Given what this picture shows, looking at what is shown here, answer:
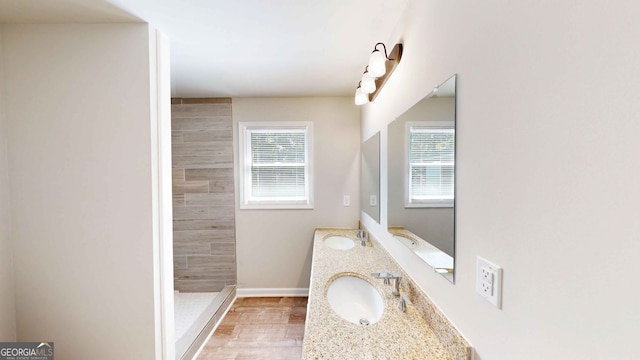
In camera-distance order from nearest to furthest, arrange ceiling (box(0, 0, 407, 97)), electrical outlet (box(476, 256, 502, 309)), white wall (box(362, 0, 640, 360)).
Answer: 1. white wall (box(362, 0, 640, 360))
2. electrical outlet (box(476, 256, 502, 309))
3. ceiling (box(0, 0, 407, 97))

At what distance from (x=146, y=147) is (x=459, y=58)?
158cm

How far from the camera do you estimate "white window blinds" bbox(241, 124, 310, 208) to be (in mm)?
2875

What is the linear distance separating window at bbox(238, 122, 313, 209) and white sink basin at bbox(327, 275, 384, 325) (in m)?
1.39

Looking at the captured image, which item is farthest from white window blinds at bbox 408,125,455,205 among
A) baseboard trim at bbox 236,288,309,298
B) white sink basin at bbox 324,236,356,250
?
baseboard trim at bbox 236,288,309,298

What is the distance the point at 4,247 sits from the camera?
1356mm

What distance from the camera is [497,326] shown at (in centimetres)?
65

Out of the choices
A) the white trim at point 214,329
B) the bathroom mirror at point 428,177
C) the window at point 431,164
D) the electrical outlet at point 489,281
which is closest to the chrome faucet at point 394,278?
the bathroom mirror at point 428,177

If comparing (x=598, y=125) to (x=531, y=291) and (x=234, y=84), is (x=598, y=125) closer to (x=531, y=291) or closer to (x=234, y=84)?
(x=531, y=291)

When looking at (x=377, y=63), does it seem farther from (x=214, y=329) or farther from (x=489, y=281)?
(x=214, y=329)

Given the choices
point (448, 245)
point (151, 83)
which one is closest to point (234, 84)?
point (151, 83)

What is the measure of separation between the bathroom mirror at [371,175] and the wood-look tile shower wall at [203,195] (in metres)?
1.52

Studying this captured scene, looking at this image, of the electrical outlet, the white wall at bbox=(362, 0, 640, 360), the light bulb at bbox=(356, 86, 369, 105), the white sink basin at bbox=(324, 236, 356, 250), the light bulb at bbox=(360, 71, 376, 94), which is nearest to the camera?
the white wall at bbox=(362, 0, 640, 360)

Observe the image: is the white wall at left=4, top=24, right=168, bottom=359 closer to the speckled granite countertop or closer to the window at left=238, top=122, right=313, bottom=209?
the speckled granite countertop

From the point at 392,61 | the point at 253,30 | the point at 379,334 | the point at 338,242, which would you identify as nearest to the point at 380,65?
the point at 392,61
